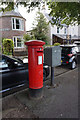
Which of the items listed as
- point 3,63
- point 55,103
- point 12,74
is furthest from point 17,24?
point 55,103

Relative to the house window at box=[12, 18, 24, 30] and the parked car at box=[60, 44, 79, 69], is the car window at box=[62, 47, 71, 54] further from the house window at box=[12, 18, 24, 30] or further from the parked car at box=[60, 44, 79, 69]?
the house window at box=[12, 18, 24, 30]

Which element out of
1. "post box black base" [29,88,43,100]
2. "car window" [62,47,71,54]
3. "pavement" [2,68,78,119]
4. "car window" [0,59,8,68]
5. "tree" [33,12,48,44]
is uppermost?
"tree" [33,12,48,44]

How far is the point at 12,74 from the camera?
3535mm

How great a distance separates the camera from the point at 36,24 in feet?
61.1

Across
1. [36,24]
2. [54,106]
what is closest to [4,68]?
[54,106]

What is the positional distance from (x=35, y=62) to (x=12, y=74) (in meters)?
1.24

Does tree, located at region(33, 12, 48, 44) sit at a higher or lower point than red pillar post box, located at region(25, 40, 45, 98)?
higher

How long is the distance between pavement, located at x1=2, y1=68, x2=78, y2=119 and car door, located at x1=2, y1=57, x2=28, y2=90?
0.48m

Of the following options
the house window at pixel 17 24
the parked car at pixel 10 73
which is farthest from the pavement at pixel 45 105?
the house window at pixel 17 24

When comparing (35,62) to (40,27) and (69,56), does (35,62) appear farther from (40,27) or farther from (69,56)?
(40,27)

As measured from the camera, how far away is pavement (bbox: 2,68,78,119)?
2295 mm

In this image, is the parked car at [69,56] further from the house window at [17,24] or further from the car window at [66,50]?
the house window at [17,24]

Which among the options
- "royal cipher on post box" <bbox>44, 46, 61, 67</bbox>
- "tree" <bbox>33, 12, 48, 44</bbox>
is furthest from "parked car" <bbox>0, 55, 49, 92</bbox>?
"tree" <bbox>33, 12, 48, 44</bbox>

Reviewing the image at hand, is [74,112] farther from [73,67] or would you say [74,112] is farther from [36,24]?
[36,24]
